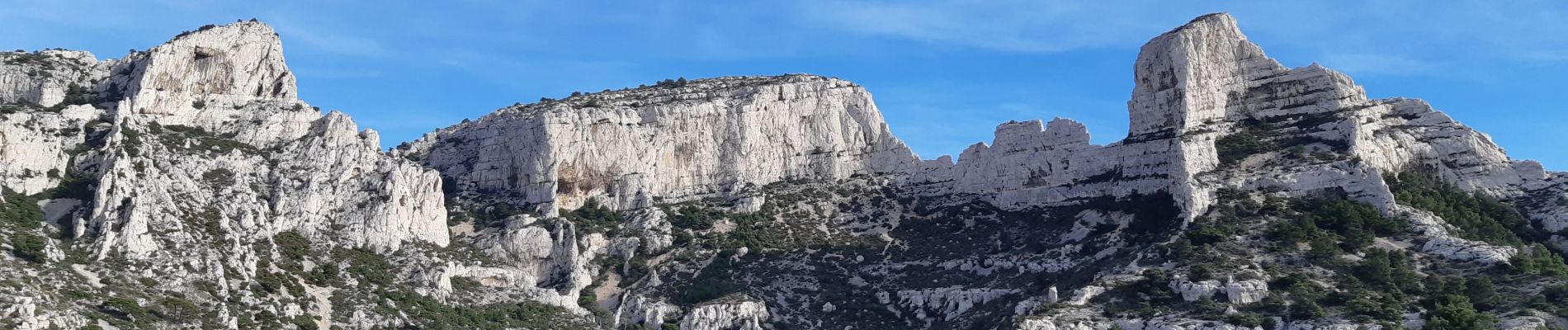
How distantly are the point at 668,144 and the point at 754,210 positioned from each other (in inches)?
446

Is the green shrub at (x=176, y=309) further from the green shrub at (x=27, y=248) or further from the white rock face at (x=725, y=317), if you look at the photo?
the white rock face at (x=725, y=317)

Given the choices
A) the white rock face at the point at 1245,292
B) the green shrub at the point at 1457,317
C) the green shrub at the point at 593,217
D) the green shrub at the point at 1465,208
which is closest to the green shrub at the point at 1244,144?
the green shrub at the point at 1465,208

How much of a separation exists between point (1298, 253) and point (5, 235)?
260ft

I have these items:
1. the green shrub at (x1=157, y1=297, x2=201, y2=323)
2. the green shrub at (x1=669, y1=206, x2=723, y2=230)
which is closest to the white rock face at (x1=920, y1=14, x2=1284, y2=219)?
the green shrub at (x1=669, y1=206, x2=723, y2=230)

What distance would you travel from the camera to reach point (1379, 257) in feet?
298

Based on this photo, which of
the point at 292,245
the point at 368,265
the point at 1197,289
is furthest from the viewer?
the point at 368,265

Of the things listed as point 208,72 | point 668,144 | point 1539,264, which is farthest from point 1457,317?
point 208,72

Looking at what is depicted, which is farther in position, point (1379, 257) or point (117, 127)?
point (117, 127)

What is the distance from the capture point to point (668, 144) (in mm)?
131750

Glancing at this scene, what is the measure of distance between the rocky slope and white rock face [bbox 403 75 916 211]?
32cm

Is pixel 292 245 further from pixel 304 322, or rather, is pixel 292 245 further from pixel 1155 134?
pixel 1155 134

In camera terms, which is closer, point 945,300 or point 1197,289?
point 1197,289

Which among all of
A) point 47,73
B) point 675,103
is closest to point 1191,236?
point 675,103

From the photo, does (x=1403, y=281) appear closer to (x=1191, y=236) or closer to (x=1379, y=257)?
(x=1379, y=257)
